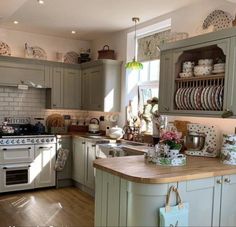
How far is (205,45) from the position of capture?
9.34 feet

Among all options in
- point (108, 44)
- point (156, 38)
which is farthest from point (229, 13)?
point (108, 44)

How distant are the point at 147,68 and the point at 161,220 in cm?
298

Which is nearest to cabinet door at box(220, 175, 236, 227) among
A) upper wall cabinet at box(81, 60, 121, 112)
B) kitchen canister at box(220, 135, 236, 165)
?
kitchen canister at box(220, 135, 236, 165)

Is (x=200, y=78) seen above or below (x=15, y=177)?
above

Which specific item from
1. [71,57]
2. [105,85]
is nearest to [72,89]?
[71,57]

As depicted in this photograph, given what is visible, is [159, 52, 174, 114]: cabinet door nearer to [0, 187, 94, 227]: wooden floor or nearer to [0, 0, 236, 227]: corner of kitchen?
[0, 0, 236, 227]: corner of kitchen

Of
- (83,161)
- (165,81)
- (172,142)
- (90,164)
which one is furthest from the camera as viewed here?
(83,161)

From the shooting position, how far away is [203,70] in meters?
2.98

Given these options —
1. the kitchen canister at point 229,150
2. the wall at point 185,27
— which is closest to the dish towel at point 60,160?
the wall at point 185,27

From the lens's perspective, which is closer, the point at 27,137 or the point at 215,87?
the point at 215,87

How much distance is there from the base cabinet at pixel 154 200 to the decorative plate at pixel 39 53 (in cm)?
339

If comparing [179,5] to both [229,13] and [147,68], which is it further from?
[147,68]

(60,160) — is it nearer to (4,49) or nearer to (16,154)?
(16,154)

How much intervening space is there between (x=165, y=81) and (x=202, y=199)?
154cm
